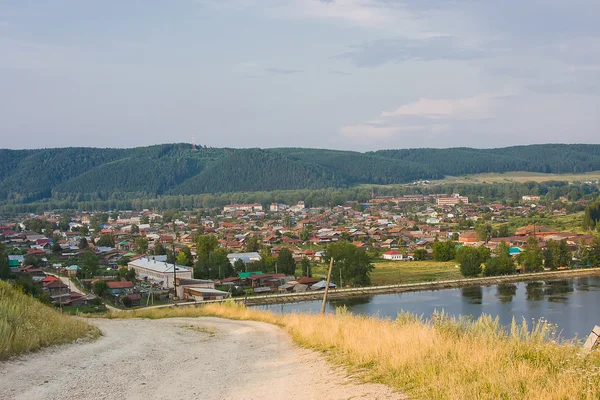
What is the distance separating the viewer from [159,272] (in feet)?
89.0

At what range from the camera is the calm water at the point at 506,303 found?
60.6ft

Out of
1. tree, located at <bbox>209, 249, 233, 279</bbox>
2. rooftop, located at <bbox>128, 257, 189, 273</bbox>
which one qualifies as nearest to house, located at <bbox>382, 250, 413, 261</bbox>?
tree, located at <bbox>209, 249, 233, 279</bbox>

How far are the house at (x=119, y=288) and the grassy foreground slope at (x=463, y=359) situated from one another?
18975 millimetres

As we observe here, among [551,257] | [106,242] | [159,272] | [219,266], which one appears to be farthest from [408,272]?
[106,242]

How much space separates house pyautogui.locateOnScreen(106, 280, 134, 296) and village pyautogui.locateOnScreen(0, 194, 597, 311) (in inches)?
1.6

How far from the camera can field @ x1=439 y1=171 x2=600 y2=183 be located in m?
109

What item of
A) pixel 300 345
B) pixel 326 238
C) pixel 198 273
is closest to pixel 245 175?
pixel 326 238

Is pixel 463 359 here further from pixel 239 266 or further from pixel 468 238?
pixel 468 238

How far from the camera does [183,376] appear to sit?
462 cm

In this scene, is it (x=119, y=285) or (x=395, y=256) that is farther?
(x=395, y=256)

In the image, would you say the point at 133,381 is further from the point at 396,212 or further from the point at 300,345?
the point at 396,212

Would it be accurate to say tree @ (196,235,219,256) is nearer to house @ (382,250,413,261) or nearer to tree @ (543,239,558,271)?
house @ (382,250,413,261)

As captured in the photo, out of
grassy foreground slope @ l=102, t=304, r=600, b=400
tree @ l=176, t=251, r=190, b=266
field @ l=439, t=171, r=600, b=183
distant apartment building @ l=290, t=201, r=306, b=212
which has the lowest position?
tree @ l=176, t=251, r=190, b=266

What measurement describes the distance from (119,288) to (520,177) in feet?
327
